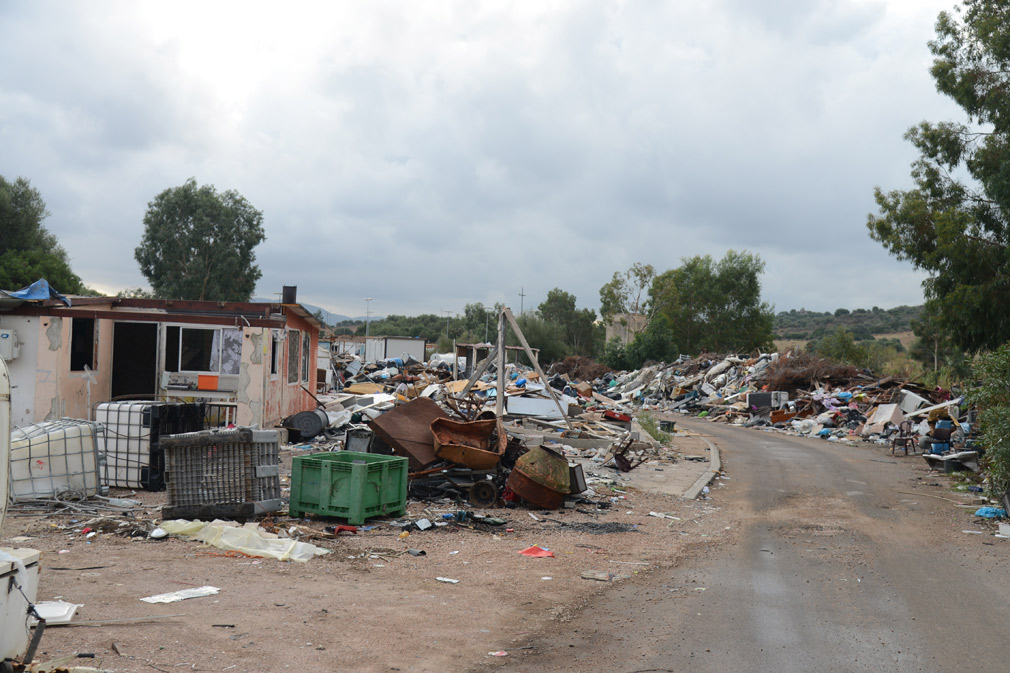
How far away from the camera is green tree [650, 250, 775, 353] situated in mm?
70375

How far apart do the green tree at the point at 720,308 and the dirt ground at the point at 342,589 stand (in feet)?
203

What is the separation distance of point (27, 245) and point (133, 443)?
40.3 metres

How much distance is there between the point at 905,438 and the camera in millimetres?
21938

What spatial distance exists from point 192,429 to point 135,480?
3.27ft

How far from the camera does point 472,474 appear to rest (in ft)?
36.7

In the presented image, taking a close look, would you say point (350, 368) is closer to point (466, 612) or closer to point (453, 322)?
point (466, 612)

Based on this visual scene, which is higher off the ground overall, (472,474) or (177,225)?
(177,225)

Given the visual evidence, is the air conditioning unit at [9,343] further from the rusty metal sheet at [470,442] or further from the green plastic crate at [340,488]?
the rusty metal sheet at [470,442]

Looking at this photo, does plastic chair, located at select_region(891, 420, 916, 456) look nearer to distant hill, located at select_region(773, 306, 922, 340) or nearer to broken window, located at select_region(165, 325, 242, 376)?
broken window, located at select_region(165, 325, 242, 376)

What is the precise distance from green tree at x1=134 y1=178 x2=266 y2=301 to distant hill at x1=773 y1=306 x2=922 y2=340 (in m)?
65.9

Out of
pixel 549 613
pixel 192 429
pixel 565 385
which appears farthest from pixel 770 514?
pixel 565 385

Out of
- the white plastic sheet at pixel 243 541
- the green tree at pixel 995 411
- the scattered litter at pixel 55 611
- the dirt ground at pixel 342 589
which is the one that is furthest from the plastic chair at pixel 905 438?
the scattered litter at pixel 55 611

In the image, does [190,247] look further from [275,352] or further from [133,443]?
[133,443]

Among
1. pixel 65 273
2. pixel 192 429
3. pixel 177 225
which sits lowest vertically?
pixel 192 429
